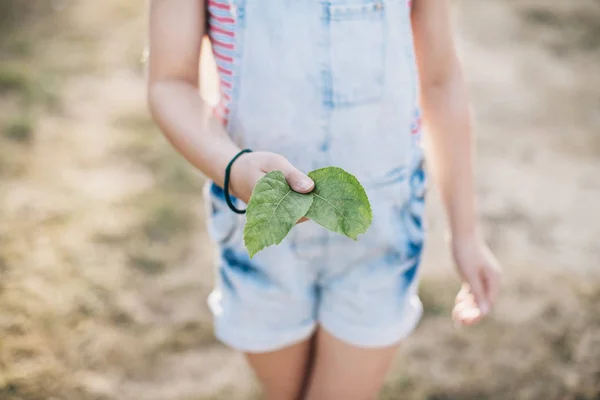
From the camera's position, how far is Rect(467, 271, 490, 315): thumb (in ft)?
5.08

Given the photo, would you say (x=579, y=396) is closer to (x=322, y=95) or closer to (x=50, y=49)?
(x=322, y=95)

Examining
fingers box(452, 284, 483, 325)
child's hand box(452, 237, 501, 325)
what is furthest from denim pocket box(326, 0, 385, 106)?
fingers box(452, 284, 483, 325)

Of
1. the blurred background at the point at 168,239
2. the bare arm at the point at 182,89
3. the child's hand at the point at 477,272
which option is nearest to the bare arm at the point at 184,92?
the bare arm at the point at 182,89

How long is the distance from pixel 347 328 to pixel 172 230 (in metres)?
1.84

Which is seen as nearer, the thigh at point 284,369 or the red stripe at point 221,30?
the red stripe at point 221,30

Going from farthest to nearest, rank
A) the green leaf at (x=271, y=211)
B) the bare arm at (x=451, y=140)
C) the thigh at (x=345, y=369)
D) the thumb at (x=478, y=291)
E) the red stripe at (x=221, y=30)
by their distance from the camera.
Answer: the thumb at (x=478, y=291) < the thigh at (x=345, y=369) < the bare arm at (x=451, y=140) < the red stripe at (x=221, y=30) < the green leaf at (x=271, y=211)

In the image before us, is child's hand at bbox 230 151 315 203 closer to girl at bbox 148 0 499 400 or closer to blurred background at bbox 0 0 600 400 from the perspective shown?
girl at bbox 148 0 499 400

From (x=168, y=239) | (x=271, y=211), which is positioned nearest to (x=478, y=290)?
(x=271, y=211)

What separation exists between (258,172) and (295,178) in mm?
97

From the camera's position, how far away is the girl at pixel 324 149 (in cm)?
120

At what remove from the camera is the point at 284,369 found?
152 centimetres

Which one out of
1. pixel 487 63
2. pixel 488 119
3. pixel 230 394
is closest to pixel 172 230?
pixel 230 394

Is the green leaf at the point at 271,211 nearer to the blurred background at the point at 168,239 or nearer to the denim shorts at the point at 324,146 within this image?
the denim shorts at the point at 324,146

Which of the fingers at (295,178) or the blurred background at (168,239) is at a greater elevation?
the fingers at (295,178)
